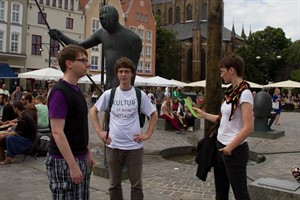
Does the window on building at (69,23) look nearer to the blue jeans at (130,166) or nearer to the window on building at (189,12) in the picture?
the blue jeans at (130,166)

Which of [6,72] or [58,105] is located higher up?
[6,72]

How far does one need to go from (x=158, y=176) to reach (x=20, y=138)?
2.94 meters

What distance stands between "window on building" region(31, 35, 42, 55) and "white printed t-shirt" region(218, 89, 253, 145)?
117 ft

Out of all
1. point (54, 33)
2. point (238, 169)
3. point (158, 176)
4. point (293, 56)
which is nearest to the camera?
point (238, 169)

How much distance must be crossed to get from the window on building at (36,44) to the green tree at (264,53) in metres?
32.2

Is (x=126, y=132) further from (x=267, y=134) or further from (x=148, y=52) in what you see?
(x=148, y=52)

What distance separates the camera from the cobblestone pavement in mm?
5266

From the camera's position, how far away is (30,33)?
3666 cm

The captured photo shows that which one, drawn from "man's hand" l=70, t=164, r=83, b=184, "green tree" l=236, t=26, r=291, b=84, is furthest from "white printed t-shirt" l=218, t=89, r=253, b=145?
"green tree" l=236, t=26, r=291, b=84

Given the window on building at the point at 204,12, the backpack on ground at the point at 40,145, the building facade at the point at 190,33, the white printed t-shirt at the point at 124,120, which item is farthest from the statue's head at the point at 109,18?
the window on building at the point at 204,12

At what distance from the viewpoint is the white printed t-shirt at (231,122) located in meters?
3.46

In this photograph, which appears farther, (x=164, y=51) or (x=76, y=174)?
(x=164, y=51)

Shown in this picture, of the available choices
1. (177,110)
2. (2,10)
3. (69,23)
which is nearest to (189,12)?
(69,23)

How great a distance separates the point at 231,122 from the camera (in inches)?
140
